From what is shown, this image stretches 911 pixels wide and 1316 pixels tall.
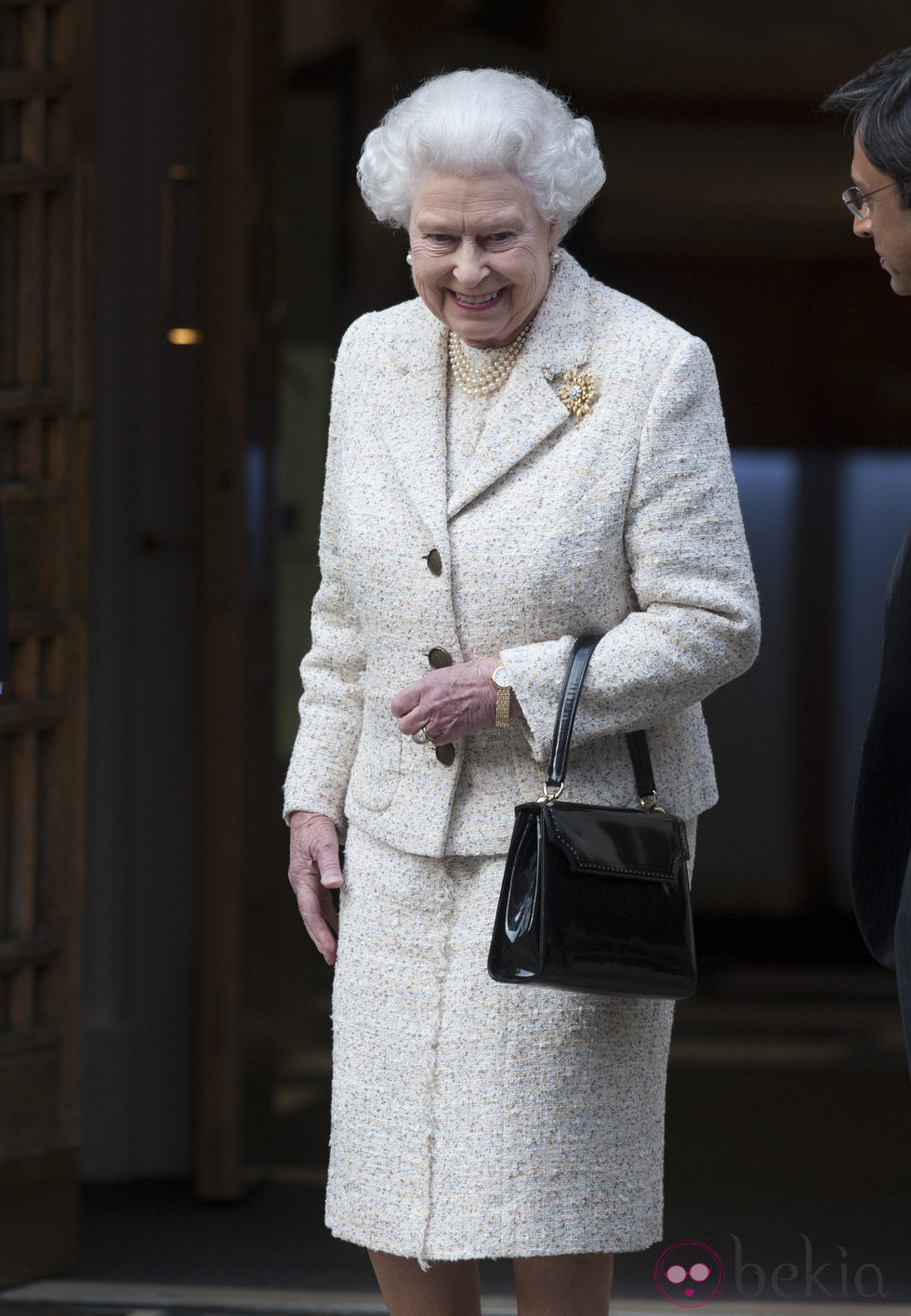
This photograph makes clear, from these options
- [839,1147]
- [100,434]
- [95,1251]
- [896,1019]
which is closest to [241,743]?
[100,434]

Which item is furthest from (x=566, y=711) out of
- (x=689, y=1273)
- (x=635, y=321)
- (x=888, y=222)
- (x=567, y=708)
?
(x=689, y=1273)

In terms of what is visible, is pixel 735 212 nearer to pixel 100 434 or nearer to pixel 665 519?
pixel 100 434

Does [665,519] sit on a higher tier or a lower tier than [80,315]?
lower

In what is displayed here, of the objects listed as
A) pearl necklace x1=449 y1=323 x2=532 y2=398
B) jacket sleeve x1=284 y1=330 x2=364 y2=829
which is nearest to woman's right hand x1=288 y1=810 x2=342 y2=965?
jacket sleeve x1=284 y1=330 x2=364 y2=829

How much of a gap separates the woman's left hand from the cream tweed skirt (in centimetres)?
18

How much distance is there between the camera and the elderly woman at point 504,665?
203cm

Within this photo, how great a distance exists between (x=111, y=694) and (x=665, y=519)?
2266mm

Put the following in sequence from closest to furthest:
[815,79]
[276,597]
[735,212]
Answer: [276,597]
[815,79]
[735,212]

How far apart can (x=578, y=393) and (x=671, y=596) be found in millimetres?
277

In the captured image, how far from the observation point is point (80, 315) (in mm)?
3439

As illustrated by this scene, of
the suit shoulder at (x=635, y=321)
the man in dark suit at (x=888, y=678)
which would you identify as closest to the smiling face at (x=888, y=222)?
the man in dark suit at (x=888, y=678)

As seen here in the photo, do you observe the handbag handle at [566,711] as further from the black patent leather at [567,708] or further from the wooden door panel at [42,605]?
the wooden door panel at [42,605]

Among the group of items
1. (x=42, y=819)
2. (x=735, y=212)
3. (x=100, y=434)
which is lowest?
(x=42, y=819)

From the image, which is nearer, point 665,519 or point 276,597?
point 665,519
